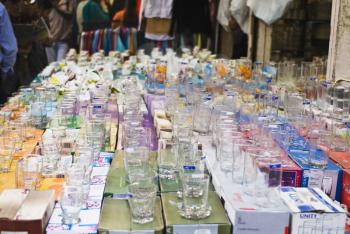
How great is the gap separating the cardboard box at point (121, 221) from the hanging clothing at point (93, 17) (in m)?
6.87

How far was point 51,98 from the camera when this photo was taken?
4031 millimetres

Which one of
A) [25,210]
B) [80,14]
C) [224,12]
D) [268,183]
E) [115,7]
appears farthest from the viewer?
[115,7]

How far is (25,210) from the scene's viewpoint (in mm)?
1966

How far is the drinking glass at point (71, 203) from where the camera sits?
80.1 inches

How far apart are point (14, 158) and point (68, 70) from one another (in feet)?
7.75

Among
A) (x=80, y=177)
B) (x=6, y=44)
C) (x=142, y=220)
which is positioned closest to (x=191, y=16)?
(x=6, y=44)

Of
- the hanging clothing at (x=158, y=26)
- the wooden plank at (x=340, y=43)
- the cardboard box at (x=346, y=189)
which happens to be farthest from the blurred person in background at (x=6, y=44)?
the cardboard box at (x=346, y=189)

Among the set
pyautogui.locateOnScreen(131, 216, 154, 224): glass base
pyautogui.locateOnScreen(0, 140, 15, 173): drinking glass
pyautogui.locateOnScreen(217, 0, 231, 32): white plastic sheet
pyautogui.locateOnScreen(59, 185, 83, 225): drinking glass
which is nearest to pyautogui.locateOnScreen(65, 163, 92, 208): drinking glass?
pyautogui.locateOnScreen(59, 185, 83, 225): drinking glass

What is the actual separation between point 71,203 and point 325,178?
115 centimetres

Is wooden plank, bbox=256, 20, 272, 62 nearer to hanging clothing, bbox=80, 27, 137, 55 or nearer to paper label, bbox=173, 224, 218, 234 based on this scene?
hanging clothing, bbox=80, 27, 137, 55

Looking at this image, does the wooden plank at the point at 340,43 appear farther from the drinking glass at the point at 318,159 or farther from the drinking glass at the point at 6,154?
the drinking glass at the point at 6,154

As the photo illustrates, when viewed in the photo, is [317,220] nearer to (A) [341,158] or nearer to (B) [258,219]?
(B) [258,219]

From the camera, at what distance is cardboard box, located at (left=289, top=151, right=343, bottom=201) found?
2.41m

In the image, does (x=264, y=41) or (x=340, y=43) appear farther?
(x=264, y=41)
